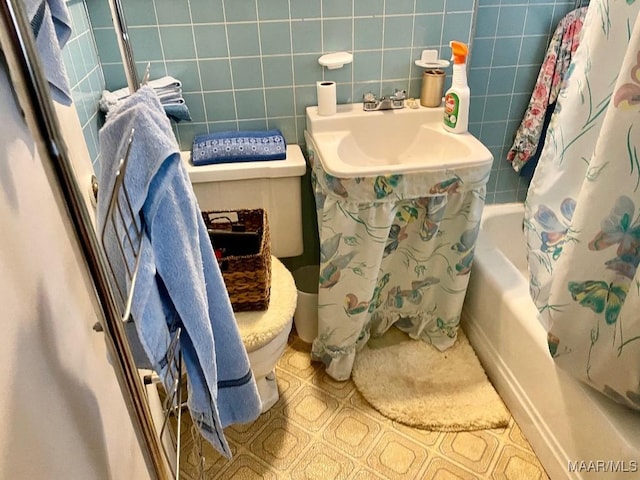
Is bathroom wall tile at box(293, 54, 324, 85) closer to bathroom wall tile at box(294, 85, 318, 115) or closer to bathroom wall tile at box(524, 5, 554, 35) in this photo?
bathroom wall tile at box(294, 85, 318, 115)

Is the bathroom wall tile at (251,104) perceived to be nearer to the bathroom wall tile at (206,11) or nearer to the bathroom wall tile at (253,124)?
the bathroom wall tile at (253,124)

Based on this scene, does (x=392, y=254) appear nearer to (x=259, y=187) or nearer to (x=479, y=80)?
(x=259, y=187)

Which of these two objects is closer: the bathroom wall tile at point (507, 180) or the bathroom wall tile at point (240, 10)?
the bathroom wall tile at point (240, 10)

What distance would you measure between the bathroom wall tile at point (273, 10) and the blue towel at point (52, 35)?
938mm

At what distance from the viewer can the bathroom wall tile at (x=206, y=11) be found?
4.99ft

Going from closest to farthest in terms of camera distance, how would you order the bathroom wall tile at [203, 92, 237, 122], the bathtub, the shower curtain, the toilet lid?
the shower curtain < the bathtub < the toilet lid < the bathroom wall tile at [203, 92, 237, 122]

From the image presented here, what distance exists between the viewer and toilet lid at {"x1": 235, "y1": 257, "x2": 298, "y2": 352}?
1355 millimetres

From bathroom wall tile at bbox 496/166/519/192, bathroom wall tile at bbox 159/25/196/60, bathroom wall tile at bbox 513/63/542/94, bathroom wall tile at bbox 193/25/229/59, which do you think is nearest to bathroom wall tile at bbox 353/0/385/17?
bathroom wall tile at bbox 193/25/229/59

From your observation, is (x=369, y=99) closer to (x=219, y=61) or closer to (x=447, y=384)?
(x=219, y=61)

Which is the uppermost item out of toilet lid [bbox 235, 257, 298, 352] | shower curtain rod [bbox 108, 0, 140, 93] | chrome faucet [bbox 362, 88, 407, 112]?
shower curtain rod [bbox 108, 0, 140, 93]

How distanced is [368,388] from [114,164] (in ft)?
4.29

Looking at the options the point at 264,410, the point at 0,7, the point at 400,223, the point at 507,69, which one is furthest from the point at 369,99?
the point at 0,7

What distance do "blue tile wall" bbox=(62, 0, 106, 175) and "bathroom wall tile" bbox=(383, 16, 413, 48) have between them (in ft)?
2.99

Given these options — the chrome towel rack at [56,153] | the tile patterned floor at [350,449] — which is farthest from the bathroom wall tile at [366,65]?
the chrome towel rack at [56,153]
